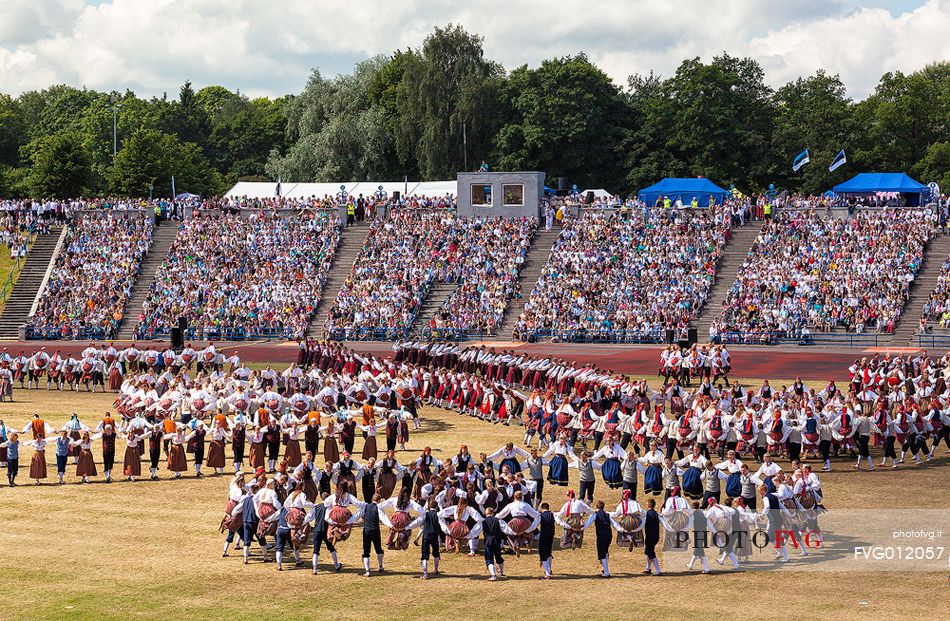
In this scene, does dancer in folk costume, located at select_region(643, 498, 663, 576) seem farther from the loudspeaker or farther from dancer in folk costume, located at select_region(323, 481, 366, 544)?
the loudspeaker

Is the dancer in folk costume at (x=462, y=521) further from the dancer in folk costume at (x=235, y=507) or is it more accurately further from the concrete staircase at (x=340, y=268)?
the concrete staircase at (x=340, y=268)

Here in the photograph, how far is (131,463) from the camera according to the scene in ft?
97.1

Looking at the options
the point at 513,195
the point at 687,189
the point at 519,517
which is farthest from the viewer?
the point at 687,189

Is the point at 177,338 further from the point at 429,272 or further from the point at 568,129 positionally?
the point at 568,129

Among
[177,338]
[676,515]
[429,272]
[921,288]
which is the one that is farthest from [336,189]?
[676,515]

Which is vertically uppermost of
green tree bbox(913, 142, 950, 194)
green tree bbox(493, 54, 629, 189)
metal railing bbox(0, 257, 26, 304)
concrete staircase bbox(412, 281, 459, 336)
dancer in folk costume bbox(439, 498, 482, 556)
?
green tree bbox(493, 54, 629, 189)

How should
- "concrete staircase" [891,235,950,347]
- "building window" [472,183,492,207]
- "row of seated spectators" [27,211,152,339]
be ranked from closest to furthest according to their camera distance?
"concrete staircase" [891,235,950,347], "row of seated spectators" [27,211,152,339], "building window" [472,183,492,207]

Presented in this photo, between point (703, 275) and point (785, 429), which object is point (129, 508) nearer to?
point (785, 429)

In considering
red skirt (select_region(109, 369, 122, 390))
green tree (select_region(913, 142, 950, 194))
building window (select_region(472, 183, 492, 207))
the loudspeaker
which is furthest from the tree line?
red skirt (select_region(109, 369, 122, 390))

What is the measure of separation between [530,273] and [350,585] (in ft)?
147

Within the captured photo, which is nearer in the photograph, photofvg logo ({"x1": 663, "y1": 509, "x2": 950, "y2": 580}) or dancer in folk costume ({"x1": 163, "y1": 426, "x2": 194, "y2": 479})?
photofvg logo ({"x1": 663, "y1": 509, "x2": 950, "y2": 580})

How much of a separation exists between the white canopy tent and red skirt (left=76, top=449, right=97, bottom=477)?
160 feet

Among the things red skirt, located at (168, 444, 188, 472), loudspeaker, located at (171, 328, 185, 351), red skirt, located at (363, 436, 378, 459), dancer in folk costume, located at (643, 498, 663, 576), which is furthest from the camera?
loudspeaker, located at (171, 328, 185, 351)

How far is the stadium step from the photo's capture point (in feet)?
218
